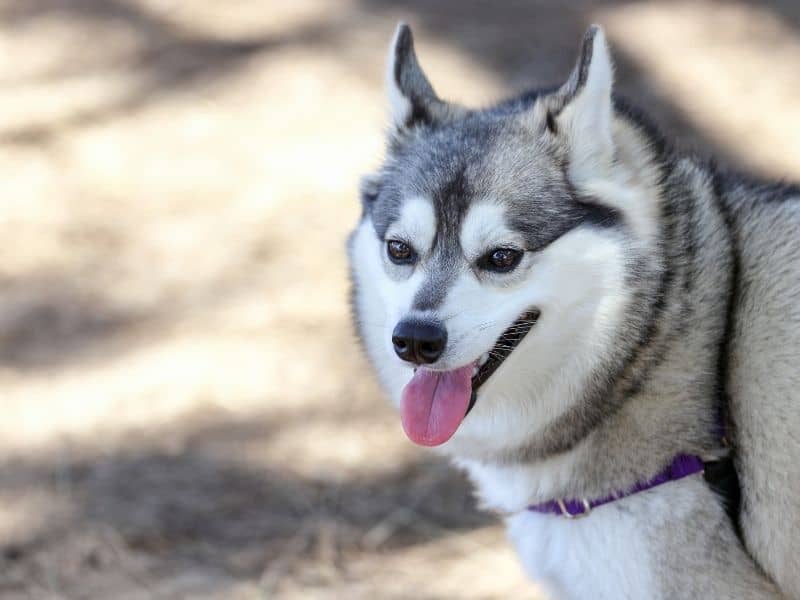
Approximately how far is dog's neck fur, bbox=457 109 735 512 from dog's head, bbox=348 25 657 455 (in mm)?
37

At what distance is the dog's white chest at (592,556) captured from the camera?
2.89 m

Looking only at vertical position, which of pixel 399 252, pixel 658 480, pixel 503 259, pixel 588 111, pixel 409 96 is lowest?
pixel 658 480

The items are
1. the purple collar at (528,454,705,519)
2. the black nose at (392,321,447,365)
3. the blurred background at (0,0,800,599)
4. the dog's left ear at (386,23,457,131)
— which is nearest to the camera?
the black nose at (392,321,447,365)

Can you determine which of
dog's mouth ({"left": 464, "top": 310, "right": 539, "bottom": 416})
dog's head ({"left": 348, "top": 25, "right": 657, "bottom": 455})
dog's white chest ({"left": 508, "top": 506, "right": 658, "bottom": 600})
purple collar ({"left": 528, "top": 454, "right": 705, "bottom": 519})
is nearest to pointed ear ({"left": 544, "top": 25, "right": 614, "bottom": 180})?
dog's head ({"left": 348, "top": 25, "right": 657, "bottom": 455})

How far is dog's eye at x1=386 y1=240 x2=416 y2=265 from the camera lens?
10.2 ft

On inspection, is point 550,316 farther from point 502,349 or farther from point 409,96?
point 409,96

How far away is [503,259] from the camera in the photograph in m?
2.95

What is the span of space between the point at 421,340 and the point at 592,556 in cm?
81

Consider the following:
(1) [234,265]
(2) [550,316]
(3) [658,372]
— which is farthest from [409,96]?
(1) [234,265]

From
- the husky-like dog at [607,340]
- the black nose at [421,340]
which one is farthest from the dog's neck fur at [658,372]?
the black nose at [421,340]

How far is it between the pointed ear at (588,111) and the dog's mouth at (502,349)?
0.45 metres

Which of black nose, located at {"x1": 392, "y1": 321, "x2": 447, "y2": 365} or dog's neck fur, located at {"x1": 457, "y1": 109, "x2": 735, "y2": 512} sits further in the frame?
dog's neck fur, located at {"x1": 457, "y1": 109, "x2": 735, "y2": 512}

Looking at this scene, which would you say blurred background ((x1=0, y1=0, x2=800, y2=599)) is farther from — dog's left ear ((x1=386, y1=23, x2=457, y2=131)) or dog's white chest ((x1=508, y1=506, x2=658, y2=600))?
dog's left ear ((x1=386, y1=23, x2=457, y2=131))

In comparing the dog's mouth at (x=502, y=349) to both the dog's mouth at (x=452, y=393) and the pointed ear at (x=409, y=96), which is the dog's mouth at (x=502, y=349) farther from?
the pointed ear at (x=409, y=96)
